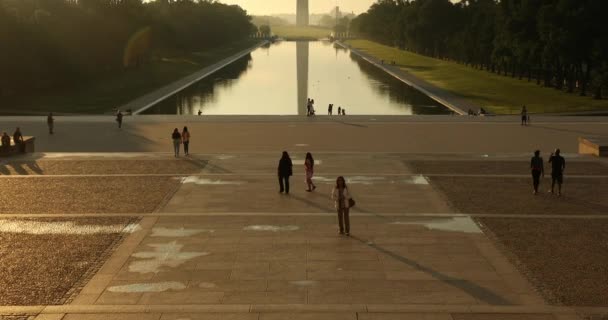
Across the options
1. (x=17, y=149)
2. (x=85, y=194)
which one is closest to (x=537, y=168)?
(x=85, y=194)

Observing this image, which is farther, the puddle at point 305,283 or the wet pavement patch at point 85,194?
the wet pavement patch at point 85,194

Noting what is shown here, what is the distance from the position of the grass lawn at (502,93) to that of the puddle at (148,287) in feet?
150

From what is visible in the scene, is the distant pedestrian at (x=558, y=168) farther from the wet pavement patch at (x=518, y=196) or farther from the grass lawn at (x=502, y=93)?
the grass lawn at (x=502, y=93)

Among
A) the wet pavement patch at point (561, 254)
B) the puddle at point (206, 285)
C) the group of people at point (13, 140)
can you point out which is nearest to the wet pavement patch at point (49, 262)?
the puddle at point (206, 285)

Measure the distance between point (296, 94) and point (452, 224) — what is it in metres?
57.3

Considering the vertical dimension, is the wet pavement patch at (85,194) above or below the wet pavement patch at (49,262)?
above

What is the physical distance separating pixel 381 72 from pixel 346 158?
80.6 metres

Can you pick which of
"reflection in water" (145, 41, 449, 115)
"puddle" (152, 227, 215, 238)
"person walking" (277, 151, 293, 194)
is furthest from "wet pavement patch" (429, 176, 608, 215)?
"reflection in water" (145, 41, 449, 115)

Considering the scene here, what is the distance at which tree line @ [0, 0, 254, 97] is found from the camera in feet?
220

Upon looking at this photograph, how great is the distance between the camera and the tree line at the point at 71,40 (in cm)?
6719

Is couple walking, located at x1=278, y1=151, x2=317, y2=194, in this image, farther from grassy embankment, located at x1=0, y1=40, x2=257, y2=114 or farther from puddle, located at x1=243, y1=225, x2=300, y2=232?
grassy embankment, located at x1=0, y1=40, x2=257, y2=114

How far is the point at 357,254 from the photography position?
48.6 feet

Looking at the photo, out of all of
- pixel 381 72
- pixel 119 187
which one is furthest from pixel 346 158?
pixel 381 72

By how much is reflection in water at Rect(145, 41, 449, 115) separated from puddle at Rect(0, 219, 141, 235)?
41.3m
